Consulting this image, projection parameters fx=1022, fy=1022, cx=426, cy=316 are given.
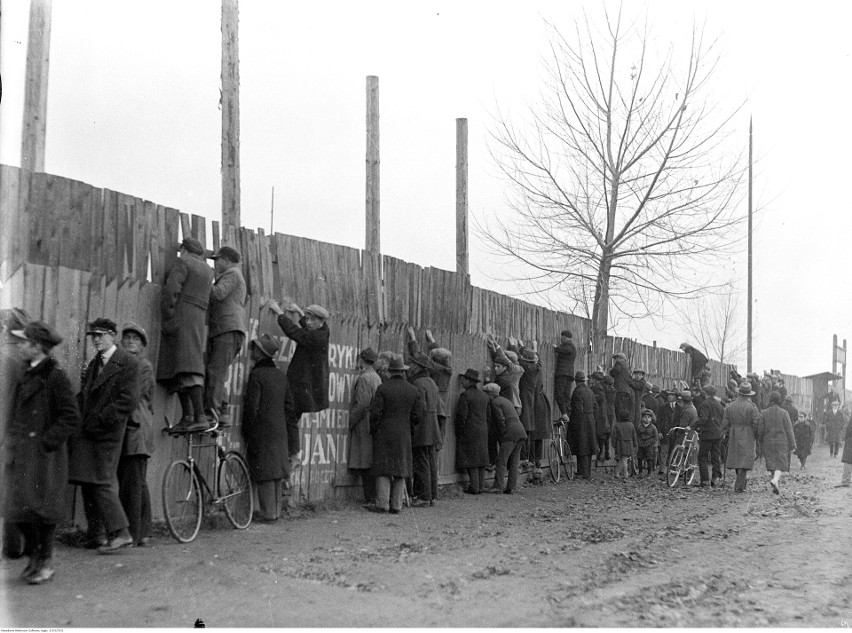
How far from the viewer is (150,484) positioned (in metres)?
9.88

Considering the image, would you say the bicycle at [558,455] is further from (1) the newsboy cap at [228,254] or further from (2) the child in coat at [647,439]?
(1) the newsboy cap at [228,254]

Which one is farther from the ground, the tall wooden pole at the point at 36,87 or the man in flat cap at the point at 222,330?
the tall wooden pole at the point at 36,87

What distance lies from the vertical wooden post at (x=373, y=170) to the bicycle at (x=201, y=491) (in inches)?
272

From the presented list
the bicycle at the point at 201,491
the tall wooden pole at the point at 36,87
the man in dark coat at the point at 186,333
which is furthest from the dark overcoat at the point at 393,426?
the tall wooden pole at the point at 36,87

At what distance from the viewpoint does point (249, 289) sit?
11625 mm

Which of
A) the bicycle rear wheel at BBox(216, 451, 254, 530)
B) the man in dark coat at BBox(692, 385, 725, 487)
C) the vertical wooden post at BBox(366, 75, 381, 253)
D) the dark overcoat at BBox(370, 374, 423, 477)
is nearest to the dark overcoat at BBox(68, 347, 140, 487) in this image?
the bicycle rear wheel at BBox(216, 451, 254, 530)

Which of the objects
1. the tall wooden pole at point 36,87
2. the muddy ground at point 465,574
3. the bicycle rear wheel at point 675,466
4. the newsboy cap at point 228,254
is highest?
Result: the tall wooden pole at point 36,87

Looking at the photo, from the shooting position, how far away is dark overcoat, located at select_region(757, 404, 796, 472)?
58.3ft

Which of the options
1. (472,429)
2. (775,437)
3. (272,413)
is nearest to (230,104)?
(272,413)

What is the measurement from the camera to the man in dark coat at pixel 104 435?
27.6 ft

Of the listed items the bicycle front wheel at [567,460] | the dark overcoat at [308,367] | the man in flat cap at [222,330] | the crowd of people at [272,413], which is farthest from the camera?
the bicycle front wheel at [567,460]

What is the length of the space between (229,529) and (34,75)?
5.17m

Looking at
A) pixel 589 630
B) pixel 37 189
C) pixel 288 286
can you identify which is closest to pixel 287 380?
pixel 288 286

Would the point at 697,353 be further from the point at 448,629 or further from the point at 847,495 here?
the point at 448,629
